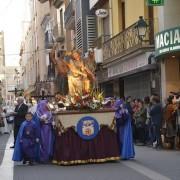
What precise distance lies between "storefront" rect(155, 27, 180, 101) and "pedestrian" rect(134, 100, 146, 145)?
199 centimetres

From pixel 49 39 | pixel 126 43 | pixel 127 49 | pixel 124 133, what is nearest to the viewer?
pixel 124 133

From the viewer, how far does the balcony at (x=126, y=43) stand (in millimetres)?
22975

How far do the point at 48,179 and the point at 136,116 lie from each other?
8748 millimetres

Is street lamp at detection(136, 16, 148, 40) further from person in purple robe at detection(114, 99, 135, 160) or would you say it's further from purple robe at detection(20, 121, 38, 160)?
purple robe at detection(20, 121, 38, 160)

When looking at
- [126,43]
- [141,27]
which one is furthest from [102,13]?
[141,27]

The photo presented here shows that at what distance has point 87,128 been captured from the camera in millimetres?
13953

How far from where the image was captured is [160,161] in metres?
14.2

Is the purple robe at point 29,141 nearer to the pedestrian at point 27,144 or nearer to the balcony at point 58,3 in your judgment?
the pedestrian at point 27,144

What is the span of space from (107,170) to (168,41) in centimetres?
841

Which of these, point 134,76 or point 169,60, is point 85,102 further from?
point 134,76

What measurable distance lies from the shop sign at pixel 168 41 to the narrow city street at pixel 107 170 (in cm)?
569

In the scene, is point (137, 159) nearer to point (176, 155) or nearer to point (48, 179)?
point (176, 155)

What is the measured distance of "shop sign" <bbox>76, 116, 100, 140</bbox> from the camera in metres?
13.9

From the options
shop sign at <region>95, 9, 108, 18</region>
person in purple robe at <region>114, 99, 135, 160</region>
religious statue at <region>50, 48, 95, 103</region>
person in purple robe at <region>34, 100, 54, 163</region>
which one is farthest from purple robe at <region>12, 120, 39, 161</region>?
shop sign at <region>95, 9, 108, 18</region>
